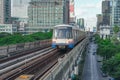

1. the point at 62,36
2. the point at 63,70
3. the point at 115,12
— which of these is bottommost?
the point at 63,70

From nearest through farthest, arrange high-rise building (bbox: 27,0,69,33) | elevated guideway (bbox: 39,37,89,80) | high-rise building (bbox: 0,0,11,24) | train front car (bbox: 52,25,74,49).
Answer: elevated guideway (bbox: 39,37,89,80), train front car (bbox: 52,25,74,49), high-rise building (bbox: 27,0,69,33), high-rise building (bbox: 0,0,11,24)

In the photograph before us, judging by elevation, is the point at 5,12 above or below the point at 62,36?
above

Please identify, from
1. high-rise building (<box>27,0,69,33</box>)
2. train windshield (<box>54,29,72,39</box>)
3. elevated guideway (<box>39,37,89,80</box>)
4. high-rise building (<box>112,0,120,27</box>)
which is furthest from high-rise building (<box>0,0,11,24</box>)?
elevated guideway (<box>39,37,89,80</box>)

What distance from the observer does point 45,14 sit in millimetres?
161625

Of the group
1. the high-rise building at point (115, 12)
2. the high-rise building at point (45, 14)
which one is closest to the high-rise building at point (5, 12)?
the high-rise building at point (45, 14)

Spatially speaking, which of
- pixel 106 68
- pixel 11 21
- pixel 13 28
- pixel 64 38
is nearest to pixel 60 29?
pixel 64 38

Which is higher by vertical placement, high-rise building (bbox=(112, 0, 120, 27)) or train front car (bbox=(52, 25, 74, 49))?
high-rise building (bbox=(112, 0, 120, 27))

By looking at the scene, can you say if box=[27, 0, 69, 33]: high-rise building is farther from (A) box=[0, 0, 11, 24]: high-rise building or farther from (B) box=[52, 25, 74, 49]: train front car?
(B) box=[52, 25, 74, 49]: train front car

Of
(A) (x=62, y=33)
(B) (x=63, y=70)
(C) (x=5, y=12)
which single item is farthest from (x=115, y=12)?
(B) (x=63, y=70)

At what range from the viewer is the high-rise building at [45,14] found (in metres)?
159

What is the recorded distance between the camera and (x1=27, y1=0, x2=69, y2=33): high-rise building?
15900 cm

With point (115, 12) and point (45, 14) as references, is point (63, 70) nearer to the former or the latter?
point (45, 14)

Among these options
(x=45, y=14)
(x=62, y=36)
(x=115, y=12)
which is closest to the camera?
(x=62, y=36)

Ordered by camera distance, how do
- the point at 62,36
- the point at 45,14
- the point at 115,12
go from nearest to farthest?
the point at 62,36
the point at 45,14
the point at 115,12
